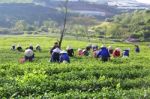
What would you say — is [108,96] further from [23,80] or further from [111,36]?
[111,36]

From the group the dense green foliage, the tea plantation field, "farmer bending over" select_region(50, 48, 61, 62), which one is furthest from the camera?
the dense green foliage

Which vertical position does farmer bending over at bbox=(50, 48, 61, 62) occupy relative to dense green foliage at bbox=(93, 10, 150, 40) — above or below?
above

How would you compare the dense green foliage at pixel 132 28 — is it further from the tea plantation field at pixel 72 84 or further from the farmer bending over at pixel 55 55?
the tea plantation field at pixel 72 84

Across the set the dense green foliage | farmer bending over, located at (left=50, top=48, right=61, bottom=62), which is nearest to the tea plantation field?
farmer bending over, located at (left=50, top=48, right=61, bottom=62)

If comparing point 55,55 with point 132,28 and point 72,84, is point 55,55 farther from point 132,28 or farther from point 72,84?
point 132,28

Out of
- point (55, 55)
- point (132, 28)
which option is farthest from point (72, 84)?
point (132, 28)

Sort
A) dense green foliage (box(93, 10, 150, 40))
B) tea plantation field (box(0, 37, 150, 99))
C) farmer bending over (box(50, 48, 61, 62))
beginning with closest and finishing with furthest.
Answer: tea plantation field (box(0, 37, 150, 99)), farmer bending over (box(50, 48, 61, 62)), dense green foliage (box(93, 10, 150, 40))

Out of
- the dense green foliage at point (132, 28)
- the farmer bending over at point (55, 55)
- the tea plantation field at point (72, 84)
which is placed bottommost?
the dense green foliage at point (132, 28)

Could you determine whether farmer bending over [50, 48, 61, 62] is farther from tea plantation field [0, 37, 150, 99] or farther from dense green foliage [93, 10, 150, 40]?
dense green foliage [93, 10, 150, 40]

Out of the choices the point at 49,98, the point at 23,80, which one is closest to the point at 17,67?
the point at 23,80

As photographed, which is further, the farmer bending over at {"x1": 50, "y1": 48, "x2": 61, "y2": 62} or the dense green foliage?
the dense green foliage

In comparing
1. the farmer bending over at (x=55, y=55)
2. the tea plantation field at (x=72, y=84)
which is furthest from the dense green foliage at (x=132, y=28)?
the tea plantation field at (x=72, y=84)

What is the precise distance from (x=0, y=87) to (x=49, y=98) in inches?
93.0

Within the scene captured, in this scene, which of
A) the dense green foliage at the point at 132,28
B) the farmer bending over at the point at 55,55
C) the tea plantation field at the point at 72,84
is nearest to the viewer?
the tea plantation field at the point at 72,84
